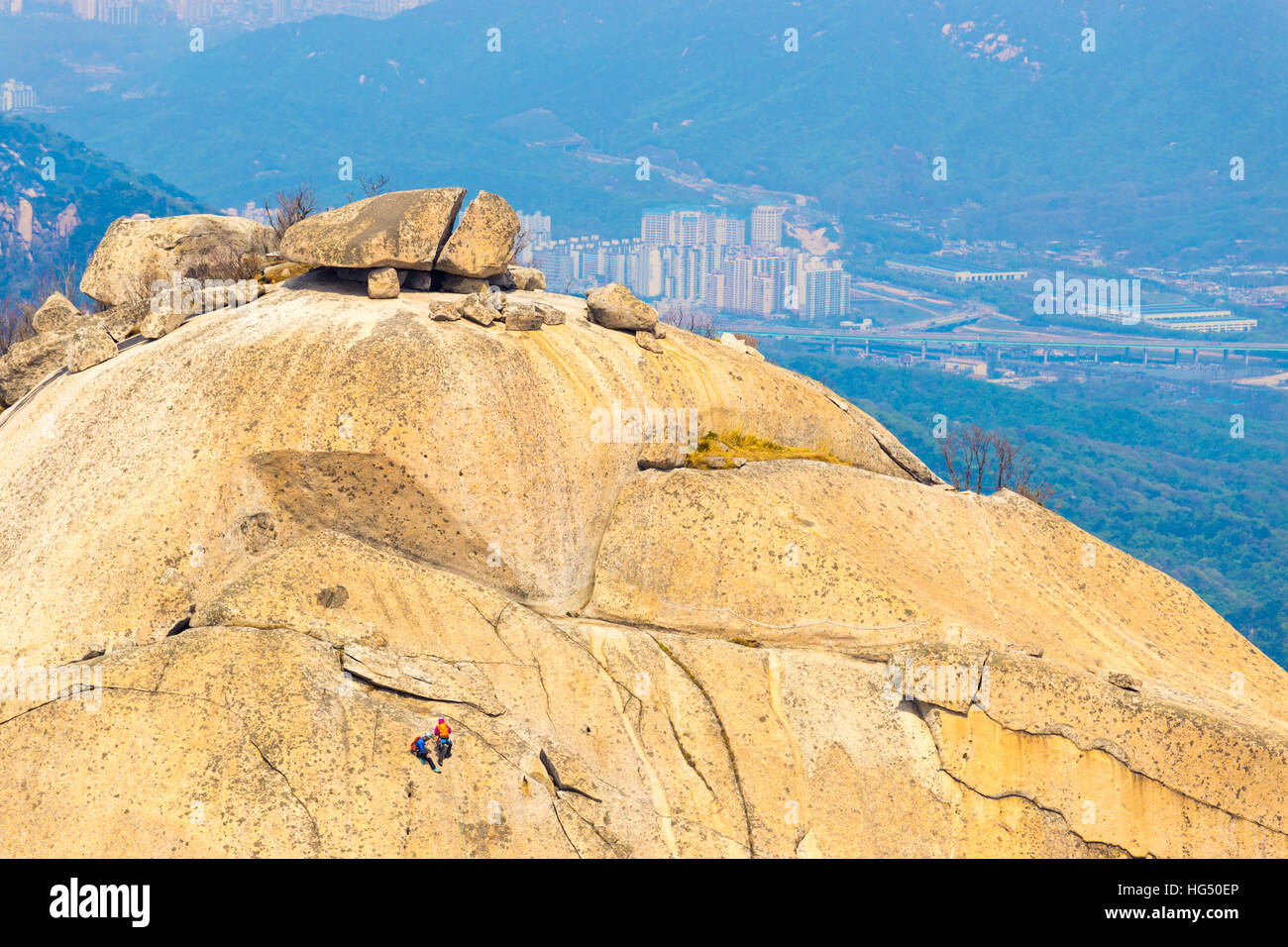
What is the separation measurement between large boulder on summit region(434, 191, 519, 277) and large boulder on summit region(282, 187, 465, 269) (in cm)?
30

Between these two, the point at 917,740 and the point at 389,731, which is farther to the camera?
the point at 917,740

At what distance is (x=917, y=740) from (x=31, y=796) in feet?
47.7

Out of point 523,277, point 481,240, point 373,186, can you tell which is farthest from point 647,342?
point 373,186

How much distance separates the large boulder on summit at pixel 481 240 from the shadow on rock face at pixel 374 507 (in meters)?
5.98

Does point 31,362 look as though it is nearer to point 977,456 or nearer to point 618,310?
point 618,310

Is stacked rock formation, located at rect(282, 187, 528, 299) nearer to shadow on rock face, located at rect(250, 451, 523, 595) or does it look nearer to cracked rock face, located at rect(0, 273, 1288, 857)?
cracked rock face, located at rect(0, 273, 1288, 857)

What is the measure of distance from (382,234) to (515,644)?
957 cm

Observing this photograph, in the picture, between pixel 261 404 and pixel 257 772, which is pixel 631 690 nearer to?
pixel 257 772

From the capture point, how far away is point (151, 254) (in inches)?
1123

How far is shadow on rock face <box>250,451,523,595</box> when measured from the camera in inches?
806

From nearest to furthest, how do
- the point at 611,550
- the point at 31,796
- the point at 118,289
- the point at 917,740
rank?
the point at 31,796, the point at 917,740, the point at 611,550, the point at 118,289

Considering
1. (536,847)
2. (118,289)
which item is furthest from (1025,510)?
(118,289)

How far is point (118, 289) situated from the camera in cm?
2838
